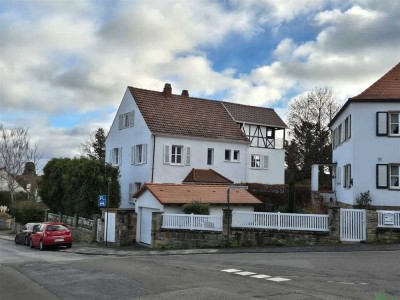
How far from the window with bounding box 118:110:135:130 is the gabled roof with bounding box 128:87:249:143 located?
187 cm

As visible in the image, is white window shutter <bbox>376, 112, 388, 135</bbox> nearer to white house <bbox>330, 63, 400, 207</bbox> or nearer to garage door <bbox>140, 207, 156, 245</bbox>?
white house <bbox>330, 63, 400, 207</bbox>

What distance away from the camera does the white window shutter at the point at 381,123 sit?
26.5 m

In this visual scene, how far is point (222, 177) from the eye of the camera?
39.8 metres

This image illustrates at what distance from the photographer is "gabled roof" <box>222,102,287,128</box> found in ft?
149

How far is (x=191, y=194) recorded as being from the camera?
27375mm

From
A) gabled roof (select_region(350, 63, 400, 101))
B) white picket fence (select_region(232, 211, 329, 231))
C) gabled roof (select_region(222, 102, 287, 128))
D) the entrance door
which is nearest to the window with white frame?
gabled roof (select_region(222, 102, 287, 128))

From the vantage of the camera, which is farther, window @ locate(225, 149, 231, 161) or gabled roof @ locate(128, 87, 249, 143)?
window @ locate(225, 149, 231, 161)

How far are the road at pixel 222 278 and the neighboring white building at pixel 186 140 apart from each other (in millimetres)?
19947

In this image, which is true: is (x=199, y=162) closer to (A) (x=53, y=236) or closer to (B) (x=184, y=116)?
(B) (x=184, y=116)

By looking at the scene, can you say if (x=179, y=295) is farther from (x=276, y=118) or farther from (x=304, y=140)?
(x=304, y=140)

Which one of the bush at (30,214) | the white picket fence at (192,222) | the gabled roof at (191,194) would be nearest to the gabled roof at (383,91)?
the gabled roof at (191,194)

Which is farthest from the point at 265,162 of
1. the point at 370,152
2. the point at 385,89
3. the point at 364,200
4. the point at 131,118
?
the point at 364,200

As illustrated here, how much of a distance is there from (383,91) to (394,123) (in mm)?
2010

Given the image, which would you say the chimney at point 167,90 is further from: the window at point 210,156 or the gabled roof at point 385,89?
the gabled roof at point 385,89
